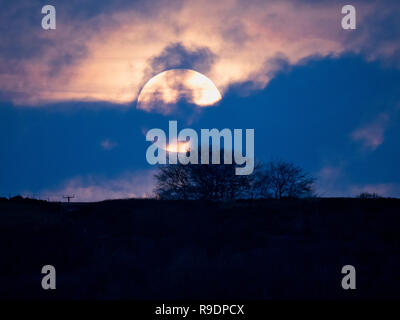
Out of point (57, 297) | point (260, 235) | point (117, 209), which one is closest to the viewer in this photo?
point (57, 297)

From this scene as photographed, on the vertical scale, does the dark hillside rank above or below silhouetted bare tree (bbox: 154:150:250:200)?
below

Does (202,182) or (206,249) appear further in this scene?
(202,182)

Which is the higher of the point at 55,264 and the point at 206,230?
the point at 206,230

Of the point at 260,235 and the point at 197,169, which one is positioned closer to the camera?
the point at 260,235

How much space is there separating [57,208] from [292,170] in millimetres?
23784

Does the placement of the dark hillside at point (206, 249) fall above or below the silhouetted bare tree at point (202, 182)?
below

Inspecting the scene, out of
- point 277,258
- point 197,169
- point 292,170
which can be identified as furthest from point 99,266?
point 292,170

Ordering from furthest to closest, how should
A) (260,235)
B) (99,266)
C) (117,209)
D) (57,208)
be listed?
(57,208) → (117,209) → (260,235) → (99,266)

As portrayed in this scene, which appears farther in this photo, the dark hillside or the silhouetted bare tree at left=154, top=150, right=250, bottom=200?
the silhouetted bare tree at left=154, top=150, right=250, bottom=200

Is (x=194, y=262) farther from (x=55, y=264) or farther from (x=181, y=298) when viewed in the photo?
(x=55, y=264)

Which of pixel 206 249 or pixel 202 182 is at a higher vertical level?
pixel 202 182

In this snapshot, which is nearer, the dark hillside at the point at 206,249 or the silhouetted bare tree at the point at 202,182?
the dark hillside at the point at 206,249
